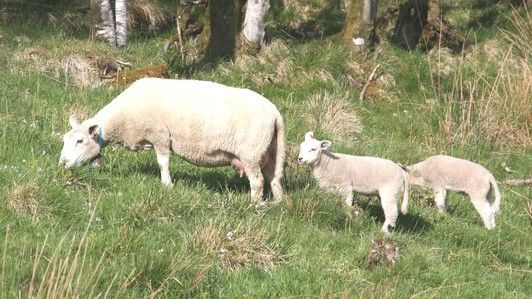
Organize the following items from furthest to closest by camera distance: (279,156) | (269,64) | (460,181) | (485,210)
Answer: (269,64) → (460,181) → (485,210) → (279,156)

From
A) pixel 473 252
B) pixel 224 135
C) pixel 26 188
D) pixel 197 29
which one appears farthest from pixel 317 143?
pixel 197 29

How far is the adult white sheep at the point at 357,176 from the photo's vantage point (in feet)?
29.7

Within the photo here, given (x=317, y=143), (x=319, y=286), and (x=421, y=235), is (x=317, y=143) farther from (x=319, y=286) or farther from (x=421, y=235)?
(x=319, y=286)

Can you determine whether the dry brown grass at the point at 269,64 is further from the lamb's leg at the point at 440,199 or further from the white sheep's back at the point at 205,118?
the white sheep's back at the point at 205,118

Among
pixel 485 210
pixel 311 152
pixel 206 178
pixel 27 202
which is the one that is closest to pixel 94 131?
pixel 206 178

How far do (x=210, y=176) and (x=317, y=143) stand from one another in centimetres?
115

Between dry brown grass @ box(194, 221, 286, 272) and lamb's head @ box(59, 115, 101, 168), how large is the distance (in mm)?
1841

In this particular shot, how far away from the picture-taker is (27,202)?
7109 mm

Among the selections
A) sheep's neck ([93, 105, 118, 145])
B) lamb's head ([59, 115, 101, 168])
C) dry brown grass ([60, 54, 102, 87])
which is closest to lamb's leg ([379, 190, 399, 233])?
sheep's neck ([93, 105, 118, 145])

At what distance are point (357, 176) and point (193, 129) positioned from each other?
173 cm

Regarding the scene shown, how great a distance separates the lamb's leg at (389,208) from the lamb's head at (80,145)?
275 cm

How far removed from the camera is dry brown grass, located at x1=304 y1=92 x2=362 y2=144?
1244 centimetres

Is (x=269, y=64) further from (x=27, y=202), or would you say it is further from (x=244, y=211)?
(x=27, y=202)

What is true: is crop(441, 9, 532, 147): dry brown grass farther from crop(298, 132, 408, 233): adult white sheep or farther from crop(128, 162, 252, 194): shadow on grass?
crop(128, 162, 252, 194): shadow on grass
